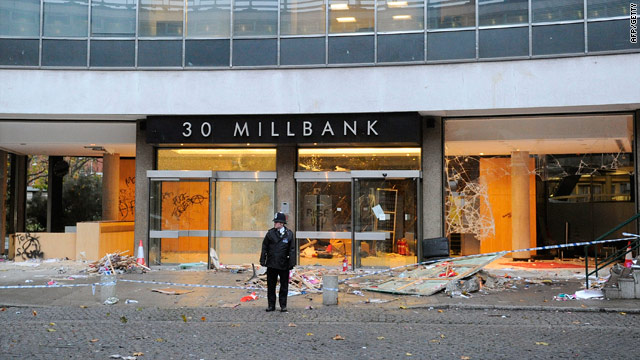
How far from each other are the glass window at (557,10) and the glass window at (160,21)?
9400 millimetres

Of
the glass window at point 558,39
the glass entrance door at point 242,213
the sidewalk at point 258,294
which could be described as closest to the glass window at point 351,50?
the glass entrance door at point 242,213

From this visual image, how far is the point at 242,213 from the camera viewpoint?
17.2 metres

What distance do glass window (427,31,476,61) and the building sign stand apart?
5.48ft

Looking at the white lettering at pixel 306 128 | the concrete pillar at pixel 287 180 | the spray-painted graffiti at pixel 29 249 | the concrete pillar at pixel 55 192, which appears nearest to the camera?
the white lettering at pixel 306 128

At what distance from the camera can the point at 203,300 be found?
11.9 meters

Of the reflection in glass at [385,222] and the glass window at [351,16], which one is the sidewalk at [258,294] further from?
the glass window at [351,16]

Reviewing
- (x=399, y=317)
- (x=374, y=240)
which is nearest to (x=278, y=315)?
(x=399, y=317)

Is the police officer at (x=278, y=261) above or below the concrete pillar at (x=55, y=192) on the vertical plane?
below

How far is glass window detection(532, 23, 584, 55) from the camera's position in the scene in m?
15.0

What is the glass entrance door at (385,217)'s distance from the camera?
16.2m

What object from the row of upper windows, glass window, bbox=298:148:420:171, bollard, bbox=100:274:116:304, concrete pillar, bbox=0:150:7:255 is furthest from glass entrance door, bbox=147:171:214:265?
concrete pillar, bbox=0:150:7:255

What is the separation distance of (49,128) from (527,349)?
50.3 feet

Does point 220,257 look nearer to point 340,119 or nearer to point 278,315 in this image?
point 340,119

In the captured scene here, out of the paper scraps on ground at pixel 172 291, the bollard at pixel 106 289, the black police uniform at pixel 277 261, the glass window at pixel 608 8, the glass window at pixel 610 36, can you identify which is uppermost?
the glass window at pixel 608 8
